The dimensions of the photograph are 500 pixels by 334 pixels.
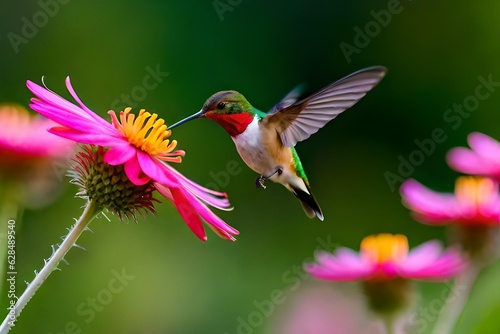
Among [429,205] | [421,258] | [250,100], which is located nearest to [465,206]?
[429,205]

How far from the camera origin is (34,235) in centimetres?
476

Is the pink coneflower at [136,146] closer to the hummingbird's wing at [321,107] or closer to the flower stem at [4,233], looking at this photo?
the flower stem at [4,233]

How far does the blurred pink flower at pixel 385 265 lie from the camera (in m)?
2.66

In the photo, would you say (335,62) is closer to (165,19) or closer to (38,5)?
(165,19)

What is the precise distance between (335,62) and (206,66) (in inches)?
50.7

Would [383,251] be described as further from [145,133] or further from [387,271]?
[145,133]

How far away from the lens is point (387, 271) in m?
2.82

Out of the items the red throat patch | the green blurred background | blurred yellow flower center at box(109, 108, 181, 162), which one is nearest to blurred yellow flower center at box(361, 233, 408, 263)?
the red throat patch

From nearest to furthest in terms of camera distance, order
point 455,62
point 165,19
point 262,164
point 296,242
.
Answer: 1. point 262,164
2. point 296,242
3. point 165,19
4. point 455,62

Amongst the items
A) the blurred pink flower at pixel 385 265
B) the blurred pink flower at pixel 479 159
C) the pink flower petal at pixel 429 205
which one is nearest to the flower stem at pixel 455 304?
the blurred pink flower at pixel 385 265

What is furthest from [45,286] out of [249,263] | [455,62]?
[455,62]

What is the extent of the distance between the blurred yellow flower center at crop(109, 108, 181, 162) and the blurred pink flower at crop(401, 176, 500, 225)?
1.34m

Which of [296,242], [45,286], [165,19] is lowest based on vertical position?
[296,242]

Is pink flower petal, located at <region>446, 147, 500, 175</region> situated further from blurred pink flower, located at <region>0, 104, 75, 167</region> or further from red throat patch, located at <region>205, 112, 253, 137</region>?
blurred pink flower, located at <region>0, 104, 75, 167</region>
